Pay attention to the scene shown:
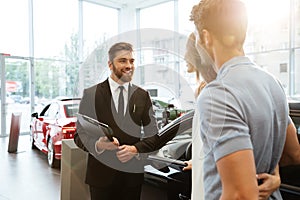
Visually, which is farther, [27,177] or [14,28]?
[14,28]

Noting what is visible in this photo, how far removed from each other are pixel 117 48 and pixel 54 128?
368 cm

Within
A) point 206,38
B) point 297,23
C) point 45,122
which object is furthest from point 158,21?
point 297,23

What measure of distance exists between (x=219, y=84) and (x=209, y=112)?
0.07 meters

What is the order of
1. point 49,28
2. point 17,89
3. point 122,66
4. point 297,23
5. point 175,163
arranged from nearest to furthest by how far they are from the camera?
1. point 122,66
2. point 175,163
3. point 297,23
4. point 17,89
5. point 49,28

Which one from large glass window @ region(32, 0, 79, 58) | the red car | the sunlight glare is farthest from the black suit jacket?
large glass window @ region(32, 0, 79, 58)

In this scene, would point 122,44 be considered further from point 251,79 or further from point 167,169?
point 167,169

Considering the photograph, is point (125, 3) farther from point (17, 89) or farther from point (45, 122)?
point (45, 122)

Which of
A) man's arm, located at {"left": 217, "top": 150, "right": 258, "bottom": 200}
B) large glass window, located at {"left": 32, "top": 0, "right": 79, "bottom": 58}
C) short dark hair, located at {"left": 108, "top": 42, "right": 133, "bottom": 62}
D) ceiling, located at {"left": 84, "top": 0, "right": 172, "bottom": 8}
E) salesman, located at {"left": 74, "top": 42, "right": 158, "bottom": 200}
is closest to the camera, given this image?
man's arm, located at {"left": 217, "top": 150, "right": 258, "bottom": 200}

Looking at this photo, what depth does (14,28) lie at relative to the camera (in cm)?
836

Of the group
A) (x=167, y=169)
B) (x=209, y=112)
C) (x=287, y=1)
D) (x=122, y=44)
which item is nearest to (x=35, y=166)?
(x=167, y=169)

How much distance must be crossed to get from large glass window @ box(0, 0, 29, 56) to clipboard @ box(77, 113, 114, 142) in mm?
8103

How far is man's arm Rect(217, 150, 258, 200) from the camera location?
1.94 ft

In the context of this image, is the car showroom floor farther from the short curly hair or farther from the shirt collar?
the short curly hair

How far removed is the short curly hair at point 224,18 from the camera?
0.70 metres
